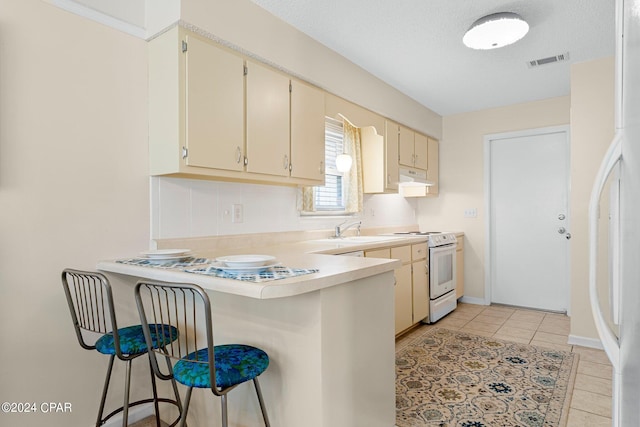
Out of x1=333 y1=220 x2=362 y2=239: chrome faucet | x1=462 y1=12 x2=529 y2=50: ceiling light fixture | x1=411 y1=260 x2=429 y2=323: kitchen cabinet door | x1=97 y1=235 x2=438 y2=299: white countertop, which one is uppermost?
x1=462 y1=12 x2=529 y2=50: ceiling light fixture

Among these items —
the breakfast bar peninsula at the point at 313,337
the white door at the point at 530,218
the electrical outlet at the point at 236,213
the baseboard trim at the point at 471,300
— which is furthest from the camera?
the baseboard trim at the point at 471,300

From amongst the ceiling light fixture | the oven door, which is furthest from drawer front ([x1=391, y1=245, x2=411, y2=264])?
the ceiling light fixture

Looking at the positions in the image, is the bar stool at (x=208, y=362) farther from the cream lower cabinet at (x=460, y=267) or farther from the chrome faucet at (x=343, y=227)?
the cream lower cabinet at (x=460, y=267)

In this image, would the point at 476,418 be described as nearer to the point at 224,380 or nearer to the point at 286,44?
the point at 224,380

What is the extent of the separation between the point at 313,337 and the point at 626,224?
1066mm

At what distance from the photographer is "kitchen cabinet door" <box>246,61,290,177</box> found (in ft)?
7.54

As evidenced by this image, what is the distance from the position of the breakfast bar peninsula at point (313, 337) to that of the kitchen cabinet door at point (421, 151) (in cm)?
276

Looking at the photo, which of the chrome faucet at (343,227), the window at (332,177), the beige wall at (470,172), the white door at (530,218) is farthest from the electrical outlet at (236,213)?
the white door at (530,218)

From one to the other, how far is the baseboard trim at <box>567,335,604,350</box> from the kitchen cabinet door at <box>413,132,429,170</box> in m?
2.31

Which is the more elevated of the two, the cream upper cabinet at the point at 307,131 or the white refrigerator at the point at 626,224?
the cream upper cabinet at the point at 307,131

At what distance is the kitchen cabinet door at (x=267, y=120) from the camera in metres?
2.30

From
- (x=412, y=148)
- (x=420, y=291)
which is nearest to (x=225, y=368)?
(x=420, y=291)

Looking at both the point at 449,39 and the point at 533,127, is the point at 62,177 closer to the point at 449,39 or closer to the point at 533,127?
the point at 449,39

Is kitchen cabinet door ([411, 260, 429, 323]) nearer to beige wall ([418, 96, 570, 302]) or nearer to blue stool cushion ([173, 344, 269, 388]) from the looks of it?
beige wall ([418, 96, 570, 302])
